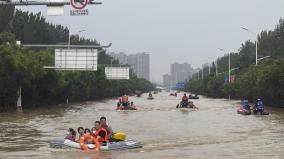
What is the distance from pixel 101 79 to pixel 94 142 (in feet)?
236

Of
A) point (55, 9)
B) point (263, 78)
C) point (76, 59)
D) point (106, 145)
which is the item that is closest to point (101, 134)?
point (106, 145)

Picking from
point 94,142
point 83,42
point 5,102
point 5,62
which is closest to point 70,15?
point 94,142

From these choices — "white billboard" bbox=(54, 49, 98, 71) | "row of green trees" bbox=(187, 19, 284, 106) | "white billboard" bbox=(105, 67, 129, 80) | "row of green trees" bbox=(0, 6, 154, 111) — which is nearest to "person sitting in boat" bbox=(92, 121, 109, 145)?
"row of green trees" bbox=(0, 6, 154, 111)

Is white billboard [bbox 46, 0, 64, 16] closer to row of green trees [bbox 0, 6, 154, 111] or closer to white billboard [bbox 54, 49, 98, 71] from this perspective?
row of green trees [bbox 0, 6, 154, 111]

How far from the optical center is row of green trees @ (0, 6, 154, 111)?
48969mm

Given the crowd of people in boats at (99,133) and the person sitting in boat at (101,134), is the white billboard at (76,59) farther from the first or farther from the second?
the person sitting in boat at (101,134)

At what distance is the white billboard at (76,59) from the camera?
54.9 m

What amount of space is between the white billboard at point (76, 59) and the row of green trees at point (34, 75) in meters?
1.79

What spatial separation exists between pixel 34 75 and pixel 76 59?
4484mm

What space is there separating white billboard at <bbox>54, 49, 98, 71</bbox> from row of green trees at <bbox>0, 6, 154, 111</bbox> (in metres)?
1.79

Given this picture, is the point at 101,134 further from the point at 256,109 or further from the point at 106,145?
the point at 256,109

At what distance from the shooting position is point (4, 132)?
2912 cm

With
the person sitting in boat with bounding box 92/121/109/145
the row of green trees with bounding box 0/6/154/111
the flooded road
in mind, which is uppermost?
the row of green trees with bounding box 0/6/154/111

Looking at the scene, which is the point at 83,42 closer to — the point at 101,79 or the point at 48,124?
the point at 101,79
